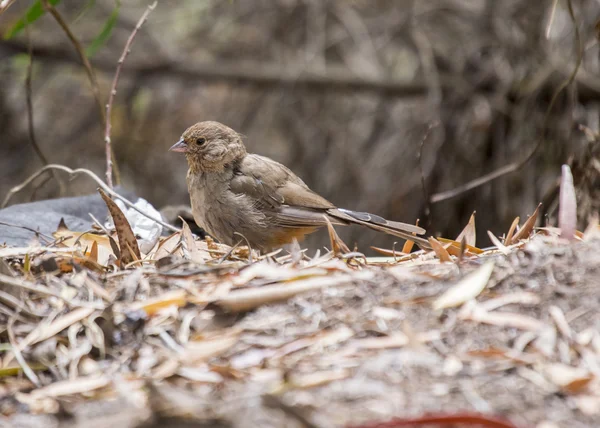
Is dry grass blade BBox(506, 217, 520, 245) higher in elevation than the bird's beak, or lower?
lower

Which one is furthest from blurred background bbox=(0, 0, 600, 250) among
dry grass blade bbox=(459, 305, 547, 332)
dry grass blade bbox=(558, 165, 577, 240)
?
dry grass blade bbox=(459, 305, 547, 332)

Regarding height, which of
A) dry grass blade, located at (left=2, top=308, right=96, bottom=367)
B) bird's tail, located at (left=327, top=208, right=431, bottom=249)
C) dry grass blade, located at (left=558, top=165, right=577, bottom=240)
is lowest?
bird's tail, located at (left=327, top=208, right=431, bottom=249)

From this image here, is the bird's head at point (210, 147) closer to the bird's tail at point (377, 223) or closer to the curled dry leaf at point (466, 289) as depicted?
the bird's tail at point (377, 223)

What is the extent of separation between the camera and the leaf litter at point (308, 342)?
2.04 m

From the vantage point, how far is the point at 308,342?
2.39 meters

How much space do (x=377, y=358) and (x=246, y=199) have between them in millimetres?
2703

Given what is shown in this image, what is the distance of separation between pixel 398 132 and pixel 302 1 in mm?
1660

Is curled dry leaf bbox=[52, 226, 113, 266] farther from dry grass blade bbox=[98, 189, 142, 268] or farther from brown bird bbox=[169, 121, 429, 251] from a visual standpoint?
brown bird bbox=[169, 121, 429, 251]

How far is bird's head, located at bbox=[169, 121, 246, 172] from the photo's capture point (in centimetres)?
502

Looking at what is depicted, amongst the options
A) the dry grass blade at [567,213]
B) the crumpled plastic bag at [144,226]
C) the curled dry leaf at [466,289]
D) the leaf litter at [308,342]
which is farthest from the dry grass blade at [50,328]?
the dry grass blade at [567,213]

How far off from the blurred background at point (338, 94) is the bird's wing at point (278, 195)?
5.46ft

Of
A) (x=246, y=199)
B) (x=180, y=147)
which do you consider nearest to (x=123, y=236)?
(x=246, y=199)

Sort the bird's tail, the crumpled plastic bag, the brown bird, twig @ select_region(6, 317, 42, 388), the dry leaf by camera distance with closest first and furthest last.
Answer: the dry leaf
twig @ select_region(6, 317, 42, 388)
the crumpled plastic bag
the bird's tail
the brown bird

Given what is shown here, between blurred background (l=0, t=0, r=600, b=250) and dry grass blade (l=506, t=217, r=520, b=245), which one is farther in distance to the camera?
blurred background (l=0, t=0, r=600, b=250)
